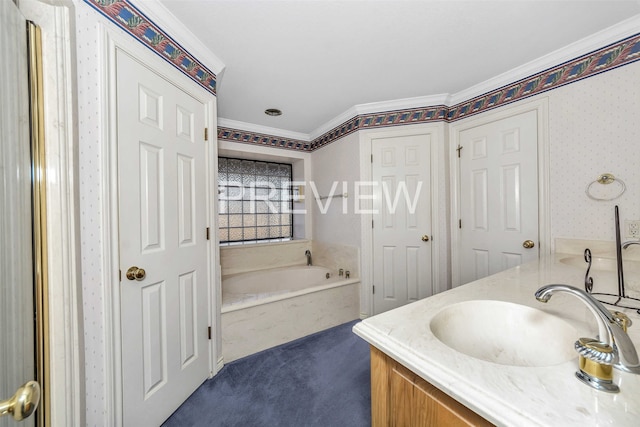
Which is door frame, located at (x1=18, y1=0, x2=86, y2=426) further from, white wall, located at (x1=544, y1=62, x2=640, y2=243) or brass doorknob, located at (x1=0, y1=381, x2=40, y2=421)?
white wall, located at (x1=544, y1=62, x2=640, y2=243)

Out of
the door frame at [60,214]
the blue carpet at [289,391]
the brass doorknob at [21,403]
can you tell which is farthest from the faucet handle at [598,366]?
the door frame at [60,214]

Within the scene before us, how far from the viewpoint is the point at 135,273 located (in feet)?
4.04

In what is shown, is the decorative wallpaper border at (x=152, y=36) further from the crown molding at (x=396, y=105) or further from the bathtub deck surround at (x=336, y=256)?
the bathtub deck surround at (x=336, y=256)

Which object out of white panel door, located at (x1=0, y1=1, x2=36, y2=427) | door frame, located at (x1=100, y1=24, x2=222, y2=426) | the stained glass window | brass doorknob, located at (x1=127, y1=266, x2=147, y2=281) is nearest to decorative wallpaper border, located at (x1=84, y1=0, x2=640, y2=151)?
door frame, located at (x1=100, y1=24, x2=222, y2=426)

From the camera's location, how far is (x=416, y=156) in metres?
2.53

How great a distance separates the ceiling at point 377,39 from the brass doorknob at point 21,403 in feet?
5.49

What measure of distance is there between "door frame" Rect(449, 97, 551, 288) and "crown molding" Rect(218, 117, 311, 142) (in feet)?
6.12

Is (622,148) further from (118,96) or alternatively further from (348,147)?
(118,96)

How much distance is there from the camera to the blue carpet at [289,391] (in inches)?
55.6

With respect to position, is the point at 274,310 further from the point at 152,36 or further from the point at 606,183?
the point at 606,183

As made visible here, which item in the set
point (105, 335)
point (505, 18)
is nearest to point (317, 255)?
point (105, 335)

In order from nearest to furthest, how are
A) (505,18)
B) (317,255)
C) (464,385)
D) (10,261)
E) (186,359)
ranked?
(464,385) < (10,261) < (505,18) < (186,359) < (317,255)

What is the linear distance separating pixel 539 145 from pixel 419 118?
39.7 inches

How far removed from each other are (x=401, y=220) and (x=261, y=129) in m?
→ 2.03
